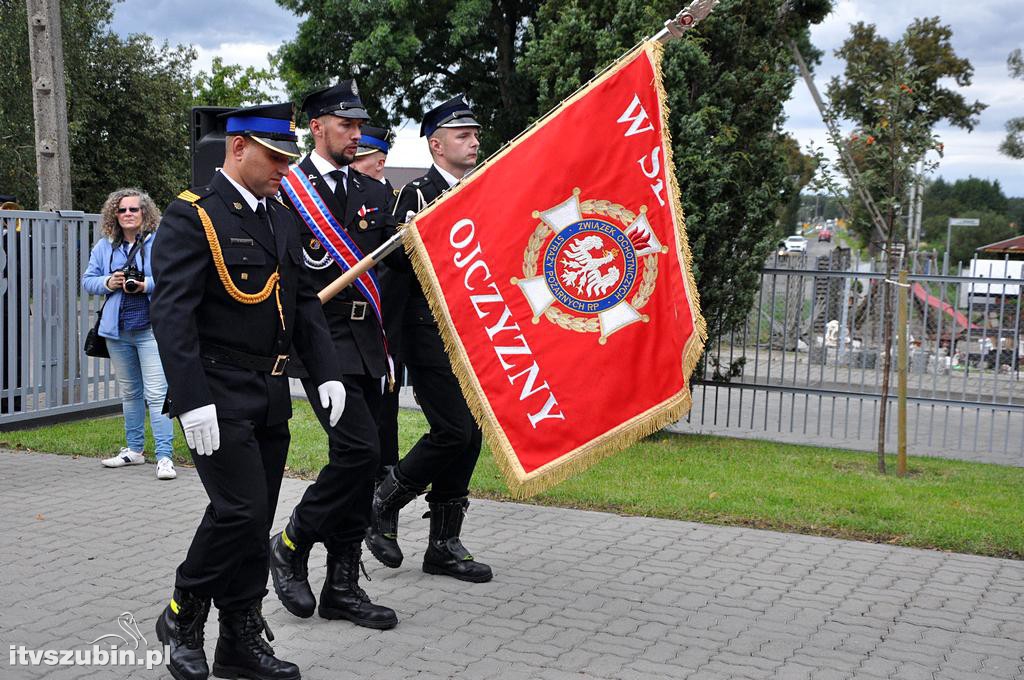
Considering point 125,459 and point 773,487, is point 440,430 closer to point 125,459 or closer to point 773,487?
point 773,487

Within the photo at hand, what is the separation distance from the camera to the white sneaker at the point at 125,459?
336 inches

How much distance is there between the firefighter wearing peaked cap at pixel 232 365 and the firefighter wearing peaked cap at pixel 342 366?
1.68ft

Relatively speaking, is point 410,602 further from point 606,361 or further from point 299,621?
point 606,361

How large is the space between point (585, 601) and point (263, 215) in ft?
8.05

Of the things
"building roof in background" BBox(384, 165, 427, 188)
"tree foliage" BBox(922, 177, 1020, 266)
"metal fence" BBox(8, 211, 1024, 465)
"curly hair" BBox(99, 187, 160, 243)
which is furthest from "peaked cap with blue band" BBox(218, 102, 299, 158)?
"building roof in background" BBox(384, 165, 427, 188)

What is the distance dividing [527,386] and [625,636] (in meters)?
1.20

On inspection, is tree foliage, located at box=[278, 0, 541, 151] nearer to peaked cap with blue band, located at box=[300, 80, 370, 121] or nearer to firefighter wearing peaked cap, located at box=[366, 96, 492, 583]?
firefighter wearing peaked cap, located at box=[366, 96, 492, 583]

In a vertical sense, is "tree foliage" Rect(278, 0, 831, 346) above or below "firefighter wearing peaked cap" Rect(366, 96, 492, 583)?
above

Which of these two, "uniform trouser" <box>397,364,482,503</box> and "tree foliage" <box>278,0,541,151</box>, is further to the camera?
"tree foliage" <box>278,0,541,151</box>

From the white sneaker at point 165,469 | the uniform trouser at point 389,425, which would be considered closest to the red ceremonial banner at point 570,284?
the uniform trouser at point 389,425

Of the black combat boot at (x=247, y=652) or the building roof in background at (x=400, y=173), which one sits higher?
the building roof in background at (x=400, y=173)

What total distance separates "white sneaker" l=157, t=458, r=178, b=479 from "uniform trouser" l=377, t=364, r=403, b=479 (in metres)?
2.43

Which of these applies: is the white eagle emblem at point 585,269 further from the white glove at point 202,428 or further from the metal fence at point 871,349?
the metal fence at point 871,349

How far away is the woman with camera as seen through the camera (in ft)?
27.9
